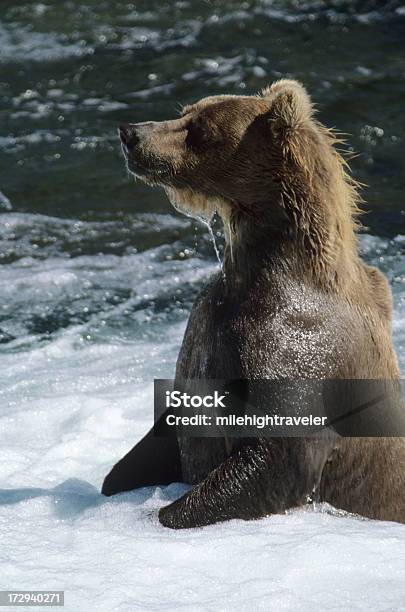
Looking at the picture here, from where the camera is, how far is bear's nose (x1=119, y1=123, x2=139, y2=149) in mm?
5789

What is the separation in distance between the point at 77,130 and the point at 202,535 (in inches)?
344

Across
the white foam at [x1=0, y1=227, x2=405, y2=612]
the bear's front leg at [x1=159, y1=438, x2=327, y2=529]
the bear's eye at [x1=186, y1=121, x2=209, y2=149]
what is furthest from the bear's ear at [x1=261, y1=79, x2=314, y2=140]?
the white foam at [x1=0, y1=227, x2=405, y2=612]

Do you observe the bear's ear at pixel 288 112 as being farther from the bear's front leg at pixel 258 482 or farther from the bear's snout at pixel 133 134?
the bear's front leg at pixel 258 482

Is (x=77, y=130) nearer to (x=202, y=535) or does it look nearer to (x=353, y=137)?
(x=353, y=137)

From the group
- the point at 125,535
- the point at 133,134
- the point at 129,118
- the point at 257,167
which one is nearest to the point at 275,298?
the point at 257,167

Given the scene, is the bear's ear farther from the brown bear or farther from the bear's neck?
the bear's neck

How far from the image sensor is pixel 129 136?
580cm

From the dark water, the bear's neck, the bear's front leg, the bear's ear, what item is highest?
the bear's ear

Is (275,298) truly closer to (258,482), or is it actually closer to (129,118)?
(258,482)

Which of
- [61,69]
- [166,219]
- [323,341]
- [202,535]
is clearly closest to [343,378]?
[323,341]

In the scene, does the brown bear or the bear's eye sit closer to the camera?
the brown bear

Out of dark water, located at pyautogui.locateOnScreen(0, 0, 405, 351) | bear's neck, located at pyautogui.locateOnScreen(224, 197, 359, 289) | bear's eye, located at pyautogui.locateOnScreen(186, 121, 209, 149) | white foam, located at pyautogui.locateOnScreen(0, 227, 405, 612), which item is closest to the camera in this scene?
white foam, located at pyautogui.locateOnScreen(0, 227, 405, 612)

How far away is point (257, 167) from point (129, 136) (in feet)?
2.18

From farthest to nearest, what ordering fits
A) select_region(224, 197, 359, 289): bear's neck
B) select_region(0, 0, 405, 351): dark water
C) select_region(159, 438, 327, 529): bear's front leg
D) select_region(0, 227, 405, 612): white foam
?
select_region(0, 0, 405, 351): dark water, select_region(224, 197, 359, 289): bear's neck, select_region(159, 438, 327, 529): bear's front leg, select_region(0, 227, 405, 612): white foam
